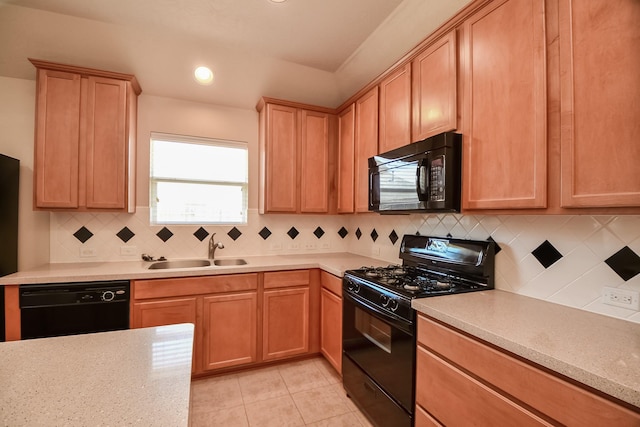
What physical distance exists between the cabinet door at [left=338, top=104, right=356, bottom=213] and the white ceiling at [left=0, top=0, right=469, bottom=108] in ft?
1.15

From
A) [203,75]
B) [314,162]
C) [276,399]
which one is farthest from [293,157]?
[276,399]

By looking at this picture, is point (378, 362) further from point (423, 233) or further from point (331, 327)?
point (423, 233)

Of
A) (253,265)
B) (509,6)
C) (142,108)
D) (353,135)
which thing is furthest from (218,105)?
(509,6)

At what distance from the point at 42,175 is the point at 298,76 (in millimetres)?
2295

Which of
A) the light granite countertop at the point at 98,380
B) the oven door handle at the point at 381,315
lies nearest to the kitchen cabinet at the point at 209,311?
the oven door handle at the point at 381,315

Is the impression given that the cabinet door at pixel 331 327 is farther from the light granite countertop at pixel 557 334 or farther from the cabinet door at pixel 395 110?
the cabinet door at pixel 395 110

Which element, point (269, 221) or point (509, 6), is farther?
point (269, 221)

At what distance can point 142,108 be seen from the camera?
274cm

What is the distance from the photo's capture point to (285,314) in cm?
261

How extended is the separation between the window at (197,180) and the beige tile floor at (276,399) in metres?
1.48

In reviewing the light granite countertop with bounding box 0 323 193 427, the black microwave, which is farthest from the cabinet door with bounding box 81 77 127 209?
the black microwave

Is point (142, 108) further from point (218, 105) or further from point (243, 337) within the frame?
point (243, 337)

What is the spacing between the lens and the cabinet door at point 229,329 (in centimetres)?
238

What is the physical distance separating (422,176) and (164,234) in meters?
2.40
